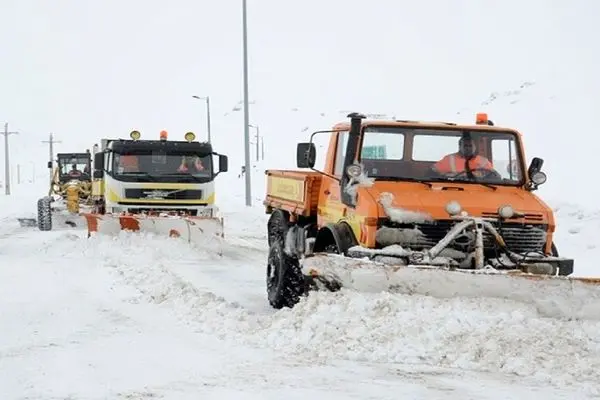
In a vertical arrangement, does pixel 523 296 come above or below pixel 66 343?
above

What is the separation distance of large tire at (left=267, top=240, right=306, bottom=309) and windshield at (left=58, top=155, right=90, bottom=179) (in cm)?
1626

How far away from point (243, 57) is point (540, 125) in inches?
993

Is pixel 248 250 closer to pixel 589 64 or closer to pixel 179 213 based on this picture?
pixel 179 213

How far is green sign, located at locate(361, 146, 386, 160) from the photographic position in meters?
7.44

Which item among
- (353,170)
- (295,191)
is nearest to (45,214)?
(295,191)

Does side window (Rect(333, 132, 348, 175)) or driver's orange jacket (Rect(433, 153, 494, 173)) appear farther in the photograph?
side window (Rect(333, 132, 348, 175))

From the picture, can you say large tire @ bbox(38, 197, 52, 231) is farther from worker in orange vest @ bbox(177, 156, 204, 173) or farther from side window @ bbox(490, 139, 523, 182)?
side window @ bbox(490, 139, 523, 182)

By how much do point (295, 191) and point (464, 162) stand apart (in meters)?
2.05

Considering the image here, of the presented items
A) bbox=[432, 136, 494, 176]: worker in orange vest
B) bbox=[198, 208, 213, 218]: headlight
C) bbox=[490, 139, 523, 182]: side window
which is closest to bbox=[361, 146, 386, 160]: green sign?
bbox=[432, 136, 494, 176]: worker in orange vest

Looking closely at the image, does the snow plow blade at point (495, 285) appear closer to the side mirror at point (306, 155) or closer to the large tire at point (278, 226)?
the side mirror at point (306, 155)

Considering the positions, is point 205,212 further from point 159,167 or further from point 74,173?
point 74,173

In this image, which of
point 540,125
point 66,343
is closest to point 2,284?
point 66,343

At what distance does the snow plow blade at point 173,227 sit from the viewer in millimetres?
13344

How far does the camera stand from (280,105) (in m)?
113
